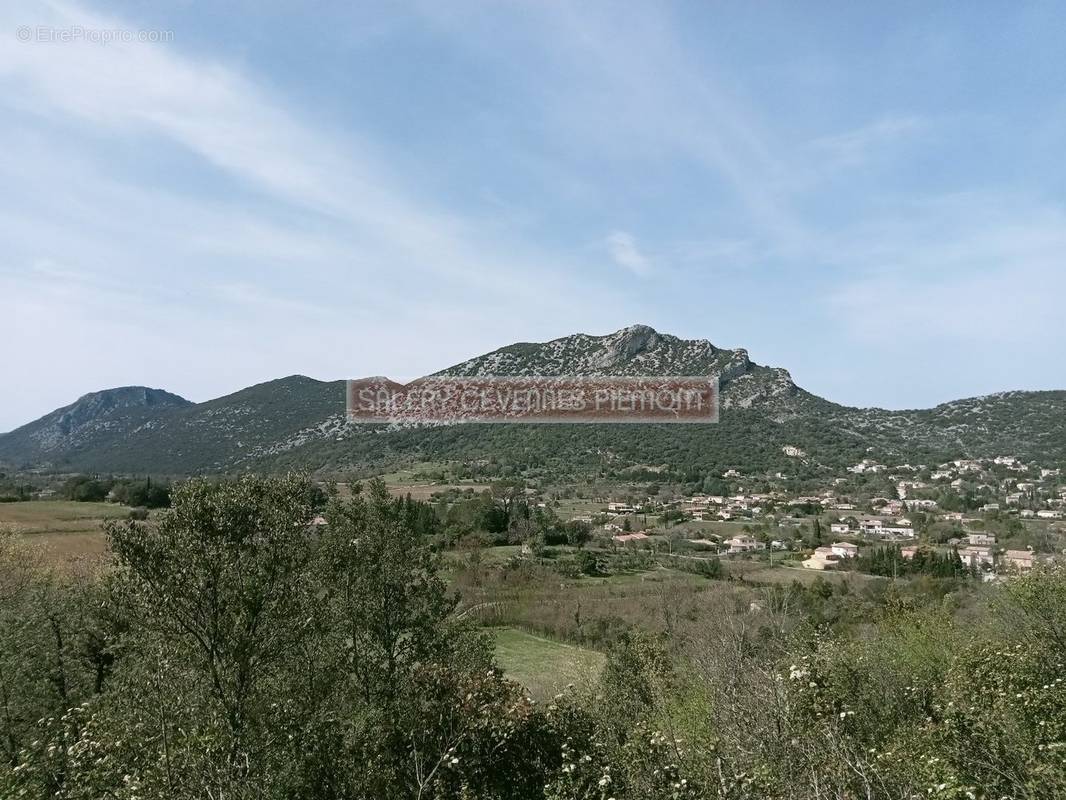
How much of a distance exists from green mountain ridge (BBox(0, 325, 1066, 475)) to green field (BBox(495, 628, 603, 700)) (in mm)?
69467

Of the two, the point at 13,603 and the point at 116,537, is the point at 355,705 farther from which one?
the point at 13,603

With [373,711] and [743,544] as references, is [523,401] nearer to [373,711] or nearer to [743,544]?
[743,544]

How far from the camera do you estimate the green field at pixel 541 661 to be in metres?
29.6

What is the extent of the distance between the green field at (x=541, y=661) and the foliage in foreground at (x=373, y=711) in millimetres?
14458

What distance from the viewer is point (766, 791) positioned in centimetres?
727

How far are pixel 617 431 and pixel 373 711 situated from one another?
12075 centimetres

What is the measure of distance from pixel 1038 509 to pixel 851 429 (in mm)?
50997

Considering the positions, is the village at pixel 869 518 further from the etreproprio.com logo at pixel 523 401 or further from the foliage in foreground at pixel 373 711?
the foliage in foreground at pixel 373 711

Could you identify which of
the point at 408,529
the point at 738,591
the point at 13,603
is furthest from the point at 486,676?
the point at 738,591

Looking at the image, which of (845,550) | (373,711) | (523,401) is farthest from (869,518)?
(373,711)

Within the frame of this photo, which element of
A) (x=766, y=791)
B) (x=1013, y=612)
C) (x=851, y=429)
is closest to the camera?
(x=766, y=791)

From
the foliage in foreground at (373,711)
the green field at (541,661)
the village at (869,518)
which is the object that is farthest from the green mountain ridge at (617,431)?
the foliage in foreground at (373,711)

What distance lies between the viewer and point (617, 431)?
12988 centimetres

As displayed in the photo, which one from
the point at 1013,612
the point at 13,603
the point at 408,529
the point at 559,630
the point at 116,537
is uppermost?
the point at 116,537
